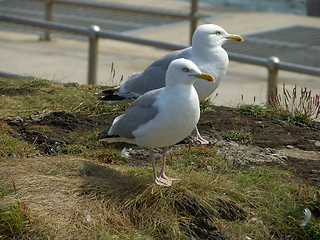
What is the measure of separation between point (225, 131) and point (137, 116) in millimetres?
1574

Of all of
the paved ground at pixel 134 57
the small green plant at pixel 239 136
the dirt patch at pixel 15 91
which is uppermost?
the small green plant at pixel 239 136

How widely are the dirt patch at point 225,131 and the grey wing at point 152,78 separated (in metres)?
0.48

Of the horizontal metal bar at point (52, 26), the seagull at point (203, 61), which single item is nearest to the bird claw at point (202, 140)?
the seagull at point (203, 61)

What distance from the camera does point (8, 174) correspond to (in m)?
4.88

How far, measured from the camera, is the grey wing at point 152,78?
19.7 ft

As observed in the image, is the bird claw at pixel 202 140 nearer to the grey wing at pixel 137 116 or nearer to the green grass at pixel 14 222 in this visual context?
the grey wing at pixel 137 116

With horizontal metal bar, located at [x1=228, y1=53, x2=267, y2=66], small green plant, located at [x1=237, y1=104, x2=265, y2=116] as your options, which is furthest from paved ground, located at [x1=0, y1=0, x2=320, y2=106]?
small green plant, located at [x1=237, y1=104, x2=265, y2=116]

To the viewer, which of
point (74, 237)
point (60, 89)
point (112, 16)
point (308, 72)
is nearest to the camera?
point (74, 237)

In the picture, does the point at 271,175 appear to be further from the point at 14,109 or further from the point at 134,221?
the point at 14,109

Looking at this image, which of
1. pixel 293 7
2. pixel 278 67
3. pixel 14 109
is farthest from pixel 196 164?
pixel 293 7

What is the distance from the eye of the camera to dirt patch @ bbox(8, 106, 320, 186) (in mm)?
5789

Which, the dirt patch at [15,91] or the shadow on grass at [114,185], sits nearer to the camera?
the shadow on grass at [114,185]

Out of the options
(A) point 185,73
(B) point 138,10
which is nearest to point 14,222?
(A) point 185,73

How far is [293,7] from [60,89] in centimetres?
1283
